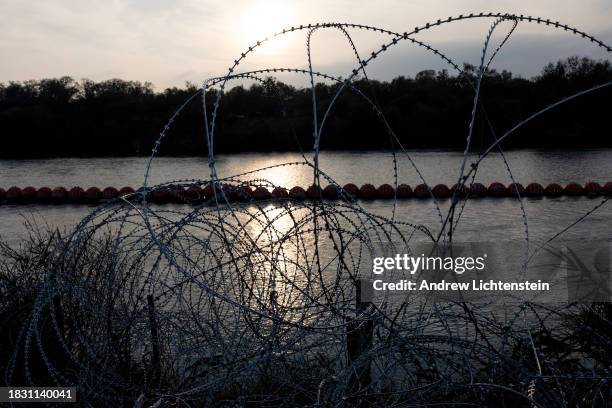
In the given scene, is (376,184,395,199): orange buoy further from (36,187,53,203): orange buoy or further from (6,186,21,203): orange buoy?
(6,186,21,203): orange buoy

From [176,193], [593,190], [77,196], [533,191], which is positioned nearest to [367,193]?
[533,191]

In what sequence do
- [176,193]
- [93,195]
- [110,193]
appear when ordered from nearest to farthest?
[176,193] → [110,193] → [93,195]

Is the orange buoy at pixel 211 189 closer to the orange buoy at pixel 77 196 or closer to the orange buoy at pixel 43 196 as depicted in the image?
the orange buoy at pixel 77 196

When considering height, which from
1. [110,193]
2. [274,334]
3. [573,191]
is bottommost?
[573,191]

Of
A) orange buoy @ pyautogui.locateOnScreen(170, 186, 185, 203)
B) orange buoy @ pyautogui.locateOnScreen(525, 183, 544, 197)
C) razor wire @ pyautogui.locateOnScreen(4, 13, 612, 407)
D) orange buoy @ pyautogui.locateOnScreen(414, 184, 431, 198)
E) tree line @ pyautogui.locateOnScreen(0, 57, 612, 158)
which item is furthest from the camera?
tree line @ pyautogui.locateOnScreen(0, 57, 612, 158)

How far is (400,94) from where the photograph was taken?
71.2 metres

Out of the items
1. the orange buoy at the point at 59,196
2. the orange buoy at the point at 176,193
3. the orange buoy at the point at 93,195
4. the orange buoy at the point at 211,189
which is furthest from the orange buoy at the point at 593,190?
the orange buoy at the point at 59,196

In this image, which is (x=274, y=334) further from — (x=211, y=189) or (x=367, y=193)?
(x=367, y=193)

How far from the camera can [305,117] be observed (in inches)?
2128

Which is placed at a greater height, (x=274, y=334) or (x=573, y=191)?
(x=274, y=334)

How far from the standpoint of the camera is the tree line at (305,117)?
65.6 meters

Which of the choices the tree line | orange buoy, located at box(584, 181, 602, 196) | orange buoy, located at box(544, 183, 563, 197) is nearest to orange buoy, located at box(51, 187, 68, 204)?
orange buoy, located at box(544, 183, 563, 197)

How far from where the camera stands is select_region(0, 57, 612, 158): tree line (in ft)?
215

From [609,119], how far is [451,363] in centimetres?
7002
